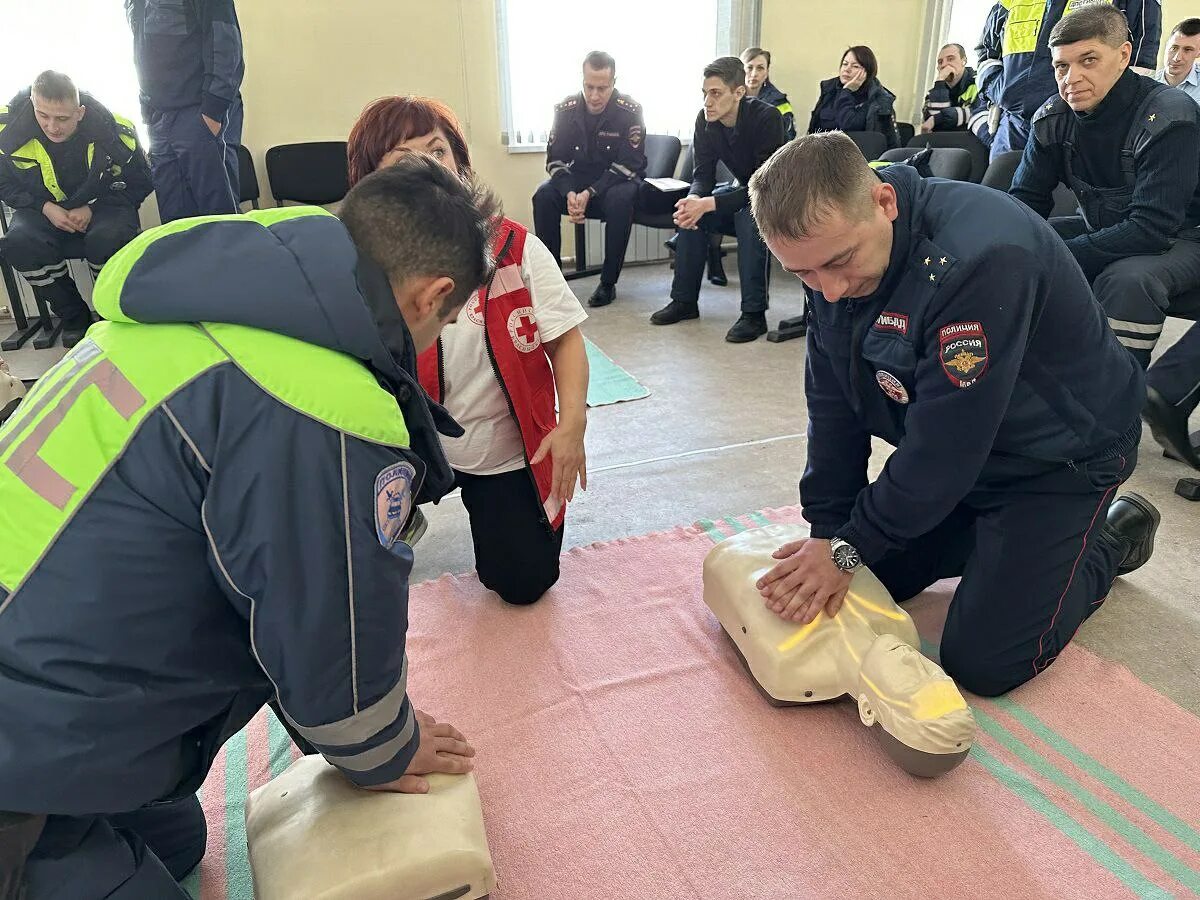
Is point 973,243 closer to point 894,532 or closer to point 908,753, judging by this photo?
point 894,532

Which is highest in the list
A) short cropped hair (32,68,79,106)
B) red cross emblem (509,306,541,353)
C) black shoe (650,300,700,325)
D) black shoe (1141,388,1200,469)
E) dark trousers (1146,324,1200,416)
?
short cropped hair (32,68,79,106)

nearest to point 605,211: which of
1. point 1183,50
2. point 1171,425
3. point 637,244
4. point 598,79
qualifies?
point 598,79

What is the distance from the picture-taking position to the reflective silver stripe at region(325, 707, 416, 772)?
0.97m

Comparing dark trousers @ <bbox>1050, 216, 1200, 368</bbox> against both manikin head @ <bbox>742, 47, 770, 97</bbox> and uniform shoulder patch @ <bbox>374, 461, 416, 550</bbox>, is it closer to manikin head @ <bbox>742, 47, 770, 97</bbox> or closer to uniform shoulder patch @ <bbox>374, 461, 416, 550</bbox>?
uniform shoulder patch @ <bbox>374, 461, 416, 550</bbox>

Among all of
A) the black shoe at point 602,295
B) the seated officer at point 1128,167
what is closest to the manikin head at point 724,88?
the black shoe at point 602,295

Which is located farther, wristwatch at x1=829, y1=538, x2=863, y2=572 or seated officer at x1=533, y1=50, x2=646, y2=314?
seated officer at x1=533, y1=50, x2=646, y2=314

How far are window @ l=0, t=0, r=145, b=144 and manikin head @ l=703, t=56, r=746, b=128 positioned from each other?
2.62 m

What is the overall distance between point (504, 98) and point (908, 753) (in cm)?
441

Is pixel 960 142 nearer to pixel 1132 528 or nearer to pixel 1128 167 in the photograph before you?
pixel 1128 167

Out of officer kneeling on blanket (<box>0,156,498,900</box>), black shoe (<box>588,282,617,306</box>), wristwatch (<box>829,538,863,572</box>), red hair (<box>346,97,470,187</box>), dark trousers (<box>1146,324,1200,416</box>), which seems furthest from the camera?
black shoe (<box>588,282,617,306</box>)

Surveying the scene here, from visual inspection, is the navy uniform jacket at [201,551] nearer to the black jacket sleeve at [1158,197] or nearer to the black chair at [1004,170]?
the black jacket sleeve at [1158,197]

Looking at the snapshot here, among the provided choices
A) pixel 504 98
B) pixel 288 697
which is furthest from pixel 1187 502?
pixel 504 98

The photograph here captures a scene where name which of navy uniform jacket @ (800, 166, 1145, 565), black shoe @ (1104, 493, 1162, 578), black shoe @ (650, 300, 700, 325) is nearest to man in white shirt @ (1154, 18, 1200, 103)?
black shoe @ (650, 300, 700, 325)

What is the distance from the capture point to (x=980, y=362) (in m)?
1.25
